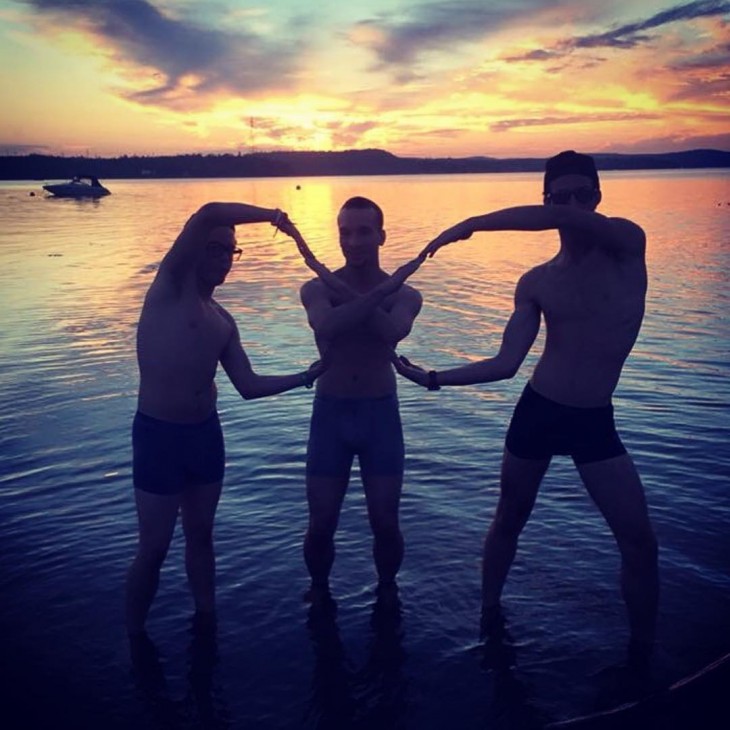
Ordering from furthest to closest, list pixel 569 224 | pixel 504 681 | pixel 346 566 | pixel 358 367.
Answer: pixel 346 566, pixel 358 367, pixel 504 681, pixel 569 224

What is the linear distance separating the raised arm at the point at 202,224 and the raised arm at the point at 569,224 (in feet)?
4.14

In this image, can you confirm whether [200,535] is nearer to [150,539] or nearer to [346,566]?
[150,539]

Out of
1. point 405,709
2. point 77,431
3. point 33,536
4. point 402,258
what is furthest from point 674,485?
point 402,258

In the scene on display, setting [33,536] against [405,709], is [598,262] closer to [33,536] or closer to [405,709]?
[405,709]

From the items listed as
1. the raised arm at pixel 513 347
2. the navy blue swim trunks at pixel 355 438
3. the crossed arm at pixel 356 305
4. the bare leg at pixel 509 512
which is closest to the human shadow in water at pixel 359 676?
the bare leg at pixel 509 512

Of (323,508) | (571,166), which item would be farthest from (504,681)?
(571,166)

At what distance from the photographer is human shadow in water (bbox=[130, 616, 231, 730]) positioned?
4.92m

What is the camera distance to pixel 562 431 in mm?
4953

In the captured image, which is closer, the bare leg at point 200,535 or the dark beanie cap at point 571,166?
the dark beanie cap at point 571,166

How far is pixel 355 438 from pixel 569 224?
7.19ft

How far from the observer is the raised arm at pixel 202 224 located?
4.65 m

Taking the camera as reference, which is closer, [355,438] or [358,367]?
[355,438]

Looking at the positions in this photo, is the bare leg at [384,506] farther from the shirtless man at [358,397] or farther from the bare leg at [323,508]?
the bare leg at [323,508]

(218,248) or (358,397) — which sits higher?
(218,248)
